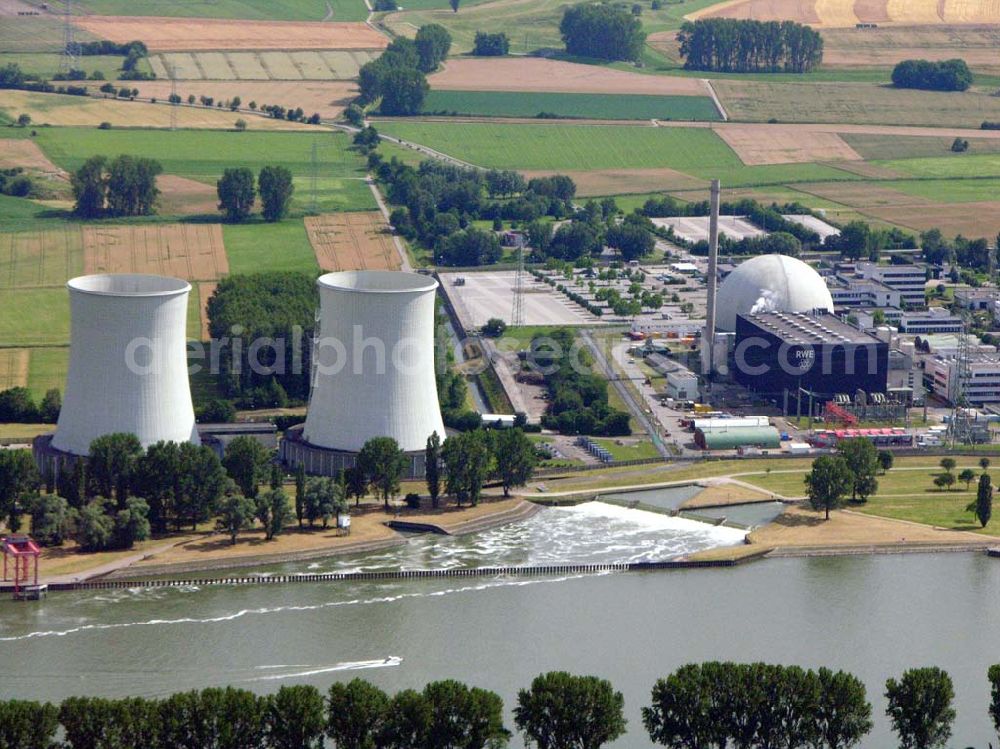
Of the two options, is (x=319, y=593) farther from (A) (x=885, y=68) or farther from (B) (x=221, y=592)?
(A) (x=885, y=68)

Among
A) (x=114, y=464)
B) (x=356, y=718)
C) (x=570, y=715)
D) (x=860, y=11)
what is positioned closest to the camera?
(x=356, y=718)

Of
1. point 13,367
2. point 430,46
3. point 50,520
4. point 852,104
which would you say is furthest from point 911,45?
point 50,520

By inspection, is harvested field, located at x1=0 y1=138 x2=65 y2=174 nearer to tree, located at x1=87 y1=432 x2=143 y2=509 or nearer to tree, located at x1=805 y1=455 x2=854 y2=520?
tree, located at x1=87 y1=432 x2=143 y2=509

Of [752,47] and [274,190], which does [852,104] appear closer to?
[752,47]

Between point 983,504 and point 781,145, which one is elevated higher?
point 781,145

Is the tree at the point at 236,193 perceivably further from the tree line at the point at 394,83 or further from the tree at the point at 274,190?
the tree line at the point at 394,83
